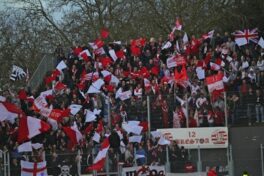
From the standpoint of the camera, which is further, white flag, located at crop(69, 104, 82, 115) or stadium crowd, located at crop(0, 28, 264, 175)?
white flag, located at crop(69, 104, 82, 115)

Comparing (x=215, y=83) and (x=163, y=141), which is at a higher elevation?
(x=215, y=83)

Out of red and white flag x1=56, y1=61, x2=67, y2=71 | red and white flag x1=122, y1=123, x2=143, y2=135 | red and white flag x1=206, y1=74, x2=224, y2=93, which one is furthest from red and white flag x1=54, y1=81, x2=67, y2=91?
red and white flag x1=206, y1=74, x2=224, y2=93

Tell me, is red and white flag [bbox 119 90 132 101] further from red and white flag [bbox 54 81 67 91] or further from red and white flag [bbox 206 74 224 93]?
red and white flag [bbox 54 81 67 91]

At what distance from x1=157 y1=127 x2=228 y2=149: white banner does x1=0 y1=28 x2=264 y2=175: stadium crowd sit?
0.87ft

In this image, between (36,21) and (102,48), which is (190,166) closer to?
(102,48)

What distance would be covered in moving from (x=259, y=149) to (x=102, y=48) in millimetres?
9758

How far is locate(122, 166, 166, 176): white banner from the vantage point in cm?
2456

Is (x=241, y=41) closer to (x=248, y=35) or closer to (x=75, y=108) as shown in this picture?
(x=248, y=35)

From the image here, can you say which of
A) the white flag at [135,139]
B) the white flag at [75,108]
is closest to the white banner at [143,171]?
the white flag at [135,139]

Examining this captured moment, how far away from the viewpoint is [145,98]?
93.1 ft

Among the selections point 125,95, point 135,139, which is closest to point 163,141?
point 135,139

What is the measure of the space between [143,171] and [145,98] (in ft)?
14.6

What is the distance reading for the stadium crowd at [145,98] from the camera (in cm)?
2552

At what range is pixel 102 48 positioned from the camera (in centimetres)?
3297
